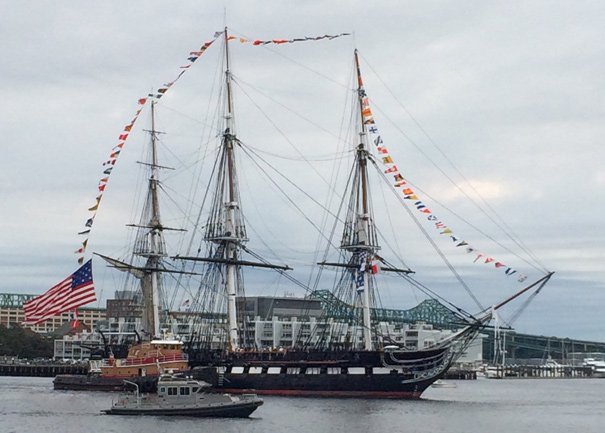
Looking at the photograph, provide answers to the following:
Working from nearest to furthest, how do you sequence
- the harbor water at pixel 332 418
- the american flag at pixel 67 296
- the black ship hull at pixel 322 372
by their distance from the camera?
1. the harbor water at pixel 332 418
2. the black ship hull at pixel 322 372
3. the american flag at pixel 67 296

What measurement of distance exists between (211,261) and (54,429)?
4558cm

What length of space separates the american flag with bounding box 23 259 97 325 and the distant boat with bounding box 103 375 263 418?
85.7 ft

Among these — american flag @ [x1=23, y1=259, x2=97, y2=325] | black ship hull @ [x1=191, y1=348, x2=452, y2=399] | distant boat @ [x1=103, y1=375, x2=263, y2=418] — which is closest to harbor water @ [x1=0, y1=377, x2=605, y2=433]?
distant boat @ [x1=103, y1=375, x2=263, y2=418]

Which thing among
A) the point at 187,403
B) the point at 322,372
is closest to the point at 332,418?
the point at 187,403

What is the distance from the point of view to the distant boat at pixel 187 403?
80.6 m

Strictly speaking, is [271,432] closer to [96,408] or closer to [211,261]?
[96,408]

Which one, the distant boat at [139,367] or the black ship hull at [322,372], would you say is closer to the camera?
the black ship hull at [322,372]

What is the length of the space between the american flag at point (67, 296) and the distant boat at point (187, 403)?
26.1 meters

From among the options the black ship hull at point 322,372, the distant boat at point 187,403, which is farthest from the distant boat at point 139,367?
the distant boat at point 187,403

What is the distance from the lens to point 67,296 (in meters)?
107

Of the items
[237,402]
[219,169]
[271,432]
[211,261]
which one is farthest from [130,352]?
[271,432]

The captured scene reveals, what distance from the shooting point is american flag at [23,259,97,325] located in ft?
347

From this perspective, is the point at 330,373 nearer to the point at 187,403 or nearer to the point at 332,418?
the point at 332,418

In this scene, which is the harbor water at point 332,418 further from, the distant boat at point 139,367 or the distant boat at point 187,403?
the distant boat at point 139,367
